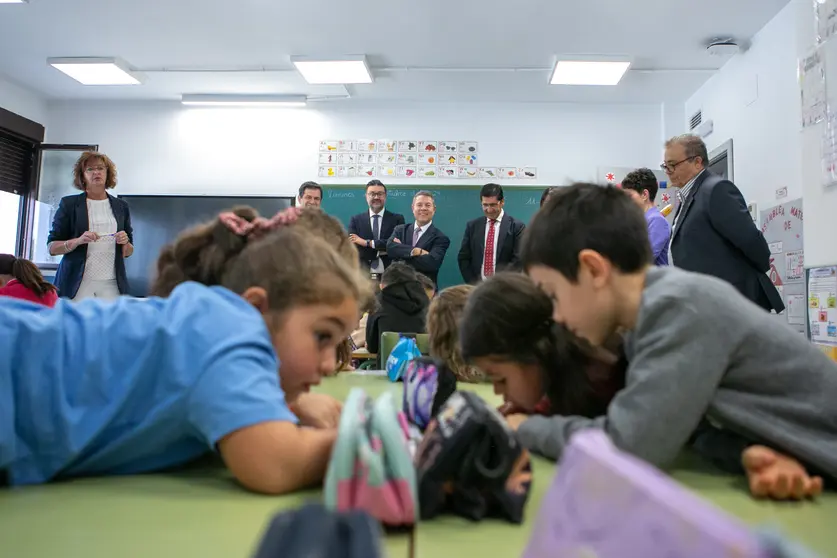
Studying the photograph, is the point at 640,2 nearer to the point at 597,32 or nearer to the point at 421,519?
the point at 597,32

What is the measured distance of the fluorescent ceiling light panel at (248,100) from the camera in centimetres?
601

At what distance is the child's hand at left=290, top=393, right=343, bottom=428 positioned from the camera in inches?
42.5

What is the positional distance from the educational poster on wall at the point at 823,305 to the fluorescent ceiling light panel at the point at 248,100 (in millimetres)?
4782

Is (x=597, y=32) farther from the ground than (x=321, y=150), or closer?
farther from the ground

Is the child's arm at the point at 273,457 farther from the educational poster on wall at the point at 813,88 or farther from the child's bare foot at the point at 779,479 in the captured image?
the educational poster on wall at the point at 813,88

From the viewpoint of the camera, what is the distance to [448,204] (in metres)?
6.04

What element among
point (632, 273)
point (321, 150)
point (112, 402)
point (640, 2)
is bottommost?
point (112, 402)

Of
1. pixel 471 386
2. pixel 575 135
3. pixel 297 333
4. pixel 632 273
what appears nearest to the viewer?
pixel 297 333

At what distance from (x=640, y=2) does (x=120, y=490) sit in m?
4.33

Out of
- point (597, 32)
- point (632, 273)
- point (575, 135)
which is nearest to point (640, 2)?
point (597, 32)

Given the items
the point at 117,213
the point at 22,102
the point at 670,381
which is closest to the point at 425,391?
the point at 670,381

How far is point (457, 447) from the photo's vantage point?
68 centimetres

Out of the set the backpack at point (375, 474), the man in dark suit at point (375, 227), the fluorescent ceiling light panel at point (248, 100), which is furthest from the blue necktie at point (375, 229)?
the backpack at point (375, 474)

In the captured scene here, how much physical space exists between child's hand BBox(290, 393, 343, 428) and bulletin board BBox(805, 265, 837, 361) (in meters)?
2.21
